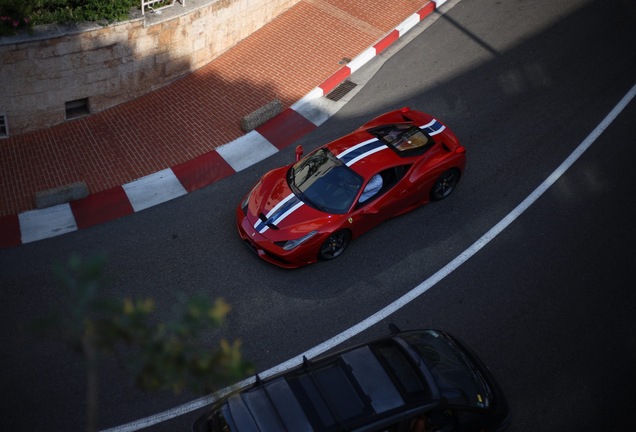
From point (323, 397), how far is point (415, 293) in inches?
116

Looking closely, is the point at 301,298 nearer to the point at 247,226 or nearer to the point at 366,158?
the point at 247,226

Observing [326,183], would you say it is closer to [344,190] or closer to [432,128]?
[344,190]

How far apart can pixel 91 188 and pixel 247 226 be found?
2981 millimetres

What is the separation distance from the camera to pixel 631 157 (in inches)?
470

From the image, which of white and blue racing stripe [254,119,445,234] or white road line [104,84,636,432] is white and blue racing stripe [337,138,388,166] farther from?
white road line [104,84,636,432]

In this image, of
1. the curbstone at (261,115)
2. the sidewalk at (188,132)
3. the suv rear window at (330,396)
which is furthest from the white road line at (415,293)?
the curbstone at (261,115)

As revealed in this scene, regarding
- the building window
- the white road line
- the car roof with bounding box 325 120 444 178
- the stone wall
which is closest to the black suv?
the white road line

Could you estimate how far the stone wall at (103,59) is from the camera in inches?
444

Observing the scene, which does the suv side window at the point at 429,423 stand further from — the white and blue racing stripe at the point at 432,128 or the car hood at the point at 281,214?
the white and blue racing stripe at the point at 432,128

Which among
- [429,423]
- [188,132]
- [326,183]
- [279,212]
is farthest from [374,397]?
[188,132]

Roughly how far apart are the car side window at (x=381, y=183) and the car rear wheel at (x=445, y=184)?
0.80 m

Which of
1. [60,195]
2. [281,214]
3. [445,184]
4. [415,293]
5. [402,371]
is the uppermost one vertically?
[402,371]

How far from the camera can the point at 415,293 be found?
32.0 ft

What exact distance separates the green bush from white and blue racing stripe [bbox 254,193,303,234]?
4803 mm
